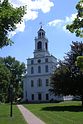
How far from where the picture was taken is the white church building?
364 feet

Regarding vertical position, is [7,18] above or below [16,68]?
below

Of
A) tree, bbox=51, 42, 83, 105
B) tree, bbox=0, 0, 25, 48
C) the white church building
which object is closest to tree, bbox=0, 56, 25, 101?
the white church building

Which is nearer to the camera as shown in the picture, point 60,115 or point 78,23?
point 78,23

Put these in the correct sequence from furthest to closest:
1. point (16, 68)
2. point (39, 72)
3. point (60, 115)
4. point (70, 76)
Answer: point (16, 68) → point (39, 72) → point (70, 76) → point (60, 115)

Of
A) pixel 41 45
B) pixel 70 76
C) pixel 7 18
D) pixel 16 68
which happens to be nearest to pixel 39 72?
pixel 41 45

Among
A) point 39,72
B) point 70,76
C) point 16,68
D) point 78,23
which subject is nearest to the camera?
point 78,23

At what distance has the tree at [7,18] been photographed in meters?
15.9

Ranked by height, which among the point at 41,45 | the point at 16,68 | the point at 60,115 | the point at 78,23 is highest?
the point at 41,45

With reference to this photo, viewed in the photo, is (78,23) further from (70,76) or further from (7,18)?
(70,76)

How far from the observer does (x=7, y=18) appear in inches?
628

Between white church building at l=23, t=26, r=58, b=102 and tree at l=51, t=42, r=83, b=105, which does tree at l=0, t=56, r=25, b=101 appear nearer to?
white church building at l=23, t=26, r=58, b=102

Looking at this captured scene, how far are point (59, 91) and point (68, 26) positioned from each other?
135 feet

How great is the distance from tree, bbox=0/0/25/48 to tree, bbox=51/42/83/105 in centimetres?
3677

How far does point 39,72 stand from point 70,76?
58761mm
